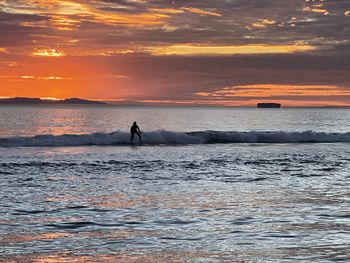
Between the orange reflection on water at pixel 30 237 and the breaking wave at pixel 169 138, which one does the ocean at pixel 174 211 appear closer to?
the orange reflection on water at pixel 30 237

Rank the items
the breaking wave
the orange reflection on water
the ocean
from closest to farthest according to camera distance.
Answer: the ocean
the orange reflection on water
the breaking wave

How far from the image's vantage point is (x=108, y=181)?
Result: 21688 mm

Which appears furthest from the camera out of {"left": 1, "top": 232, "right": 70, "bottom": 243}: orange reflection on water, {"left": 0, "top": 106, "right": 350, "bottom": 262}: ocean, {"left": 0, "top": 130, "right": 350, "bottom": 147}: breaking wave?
{"left": 0, "top": 130, "right": 350, "bottom": 147}: breaking wave

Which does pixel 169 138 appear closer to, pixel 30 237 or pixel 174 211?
pixel 174 211

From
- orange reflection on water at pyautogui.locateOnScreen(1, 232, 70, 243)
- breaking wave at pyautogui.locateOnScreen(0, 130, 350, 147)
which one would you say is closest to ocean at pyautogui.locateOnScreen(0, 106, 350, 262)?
orange reflection on water at pyautogui.locateOnScreen(1, 232, 70, 243)

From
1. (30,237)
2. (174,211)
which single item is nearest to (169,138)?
(174,211)

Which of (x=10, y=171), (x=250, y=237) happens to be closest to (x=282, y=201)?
(x=250, y=237)

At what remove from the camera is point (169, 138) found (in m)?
51.0

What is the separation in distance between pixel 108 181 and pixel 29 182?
119 inches

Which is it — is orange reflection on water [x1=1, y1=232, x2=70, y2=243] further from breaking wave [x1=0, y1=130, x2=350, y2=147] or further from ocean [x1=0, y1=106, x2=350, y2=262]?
breaking wave [x1=0, y1=130, x2=350, y2=147]

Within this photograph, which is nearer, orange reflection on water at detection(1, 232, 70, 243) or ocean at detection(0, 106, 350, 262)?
ocean at detection(0, 106, 350, 262)

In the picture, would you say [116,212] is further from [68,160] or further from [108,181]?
[68,160]

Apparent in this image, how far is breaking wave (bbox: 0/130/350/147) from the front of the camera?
1757 inches

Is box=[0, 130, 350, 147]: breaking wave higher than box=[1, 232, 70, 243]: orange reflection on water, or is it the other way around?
box=[1, 232, 70, 243]: orange reflection on water
